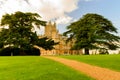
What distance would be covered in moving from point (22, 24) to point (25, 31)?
7.14 ft

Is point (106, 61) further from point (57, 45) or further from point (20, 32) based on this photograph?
point (57, 45)

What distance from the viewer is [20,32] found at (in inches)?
2312

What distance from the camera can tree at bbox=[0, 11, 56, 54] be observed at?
56656mm

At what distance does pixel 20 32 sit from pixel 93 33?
1695 centimetres

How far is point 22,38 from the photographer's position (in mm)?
56625

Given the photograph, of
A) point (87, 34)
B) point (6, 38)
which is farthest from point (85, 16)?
point (6, 38)

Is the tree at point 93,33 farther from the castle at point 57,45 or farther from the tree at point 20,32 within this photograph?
the castle at point 57,45

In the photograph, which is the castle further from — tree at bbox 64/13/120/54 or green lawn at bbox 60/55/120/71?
green lawn at bbox 60/55/120/71

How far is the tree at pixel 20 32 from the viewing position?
56656 mm

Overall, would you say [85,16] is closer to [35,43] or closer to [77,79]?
[35,43]

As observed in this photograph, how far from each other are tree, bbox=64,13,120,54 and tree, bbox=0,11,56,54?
8.04 m

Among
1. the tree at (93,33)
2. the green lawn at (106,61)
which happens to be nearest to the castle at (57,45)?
the tree at (93,33)

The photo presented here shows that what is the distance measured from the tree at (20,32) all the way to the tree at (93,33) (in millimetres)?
8044

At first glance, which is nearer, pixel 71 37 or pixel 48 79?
pixel 48 79
